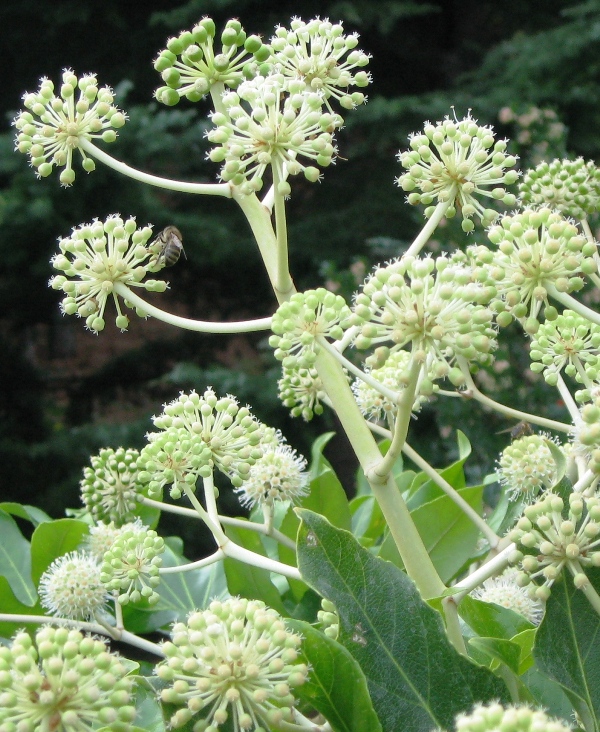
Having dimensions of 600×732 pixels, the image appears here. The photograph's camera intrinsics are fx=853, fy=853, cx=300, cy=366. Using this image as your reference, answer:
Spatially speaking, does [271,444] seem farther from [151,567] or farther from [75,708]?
[75,708]

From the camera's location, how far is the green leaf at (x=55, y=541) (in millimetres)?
1168

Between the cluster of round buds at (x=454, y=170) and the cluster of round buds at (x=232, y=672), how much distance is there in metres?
0.41

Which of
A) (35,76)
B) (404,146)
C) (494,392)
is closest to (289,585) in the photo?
(494,392)

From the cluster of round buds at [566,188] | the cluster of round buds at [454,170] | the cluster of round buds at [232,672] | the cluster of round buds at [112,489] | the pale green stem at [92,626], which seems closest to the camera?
the cluster of round buds at [232,672]

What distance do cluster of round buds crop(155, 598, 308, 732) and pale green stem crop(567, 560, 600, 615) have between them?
0.68 feet

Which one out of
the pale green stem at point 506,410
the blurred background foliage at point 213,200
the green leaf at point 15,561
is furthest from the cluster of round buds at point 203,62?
the blurred background foliage at point 213,200

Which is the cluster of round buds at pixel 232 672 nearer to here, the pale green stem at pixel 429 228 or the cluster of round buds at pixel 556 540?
the cluster of round buds at pixel 556 540

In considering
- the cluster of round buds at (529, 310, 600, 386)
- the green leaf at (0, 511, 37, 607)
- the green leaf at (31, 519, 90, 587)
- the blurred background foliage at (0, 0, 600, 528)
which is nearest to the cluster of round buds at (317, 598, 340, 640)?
the cluster of round buds at (529, 310, 600, 386)

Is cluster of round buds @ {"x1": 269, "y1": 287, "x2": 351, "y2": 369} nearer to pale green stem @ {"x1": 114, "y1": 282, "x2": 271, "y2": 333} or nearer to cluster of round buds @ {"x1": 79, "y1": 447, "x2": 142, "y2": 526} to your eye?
pale green stem @ {"x1": 114, "y1": 282, "x2": 271, "y2": 333}

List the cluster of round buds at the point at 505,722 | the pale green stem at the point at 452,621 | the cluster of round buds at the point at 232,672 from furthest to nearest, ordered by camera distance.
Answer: the pale green stem at the point at 452,621, the cluster of round buds at the point at 232,672, the cluster of round buds at the point at 505,722

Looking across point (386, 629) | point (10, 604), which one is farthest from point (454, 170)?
point (10, 604)

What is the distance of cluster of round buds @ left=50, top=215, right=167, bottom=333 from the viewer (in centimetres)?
76

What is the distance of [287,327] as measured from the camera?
651mm

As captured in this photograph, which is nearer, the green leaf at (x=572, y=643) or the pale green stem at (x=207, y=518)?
the green leaf at (x=572, y=643)
